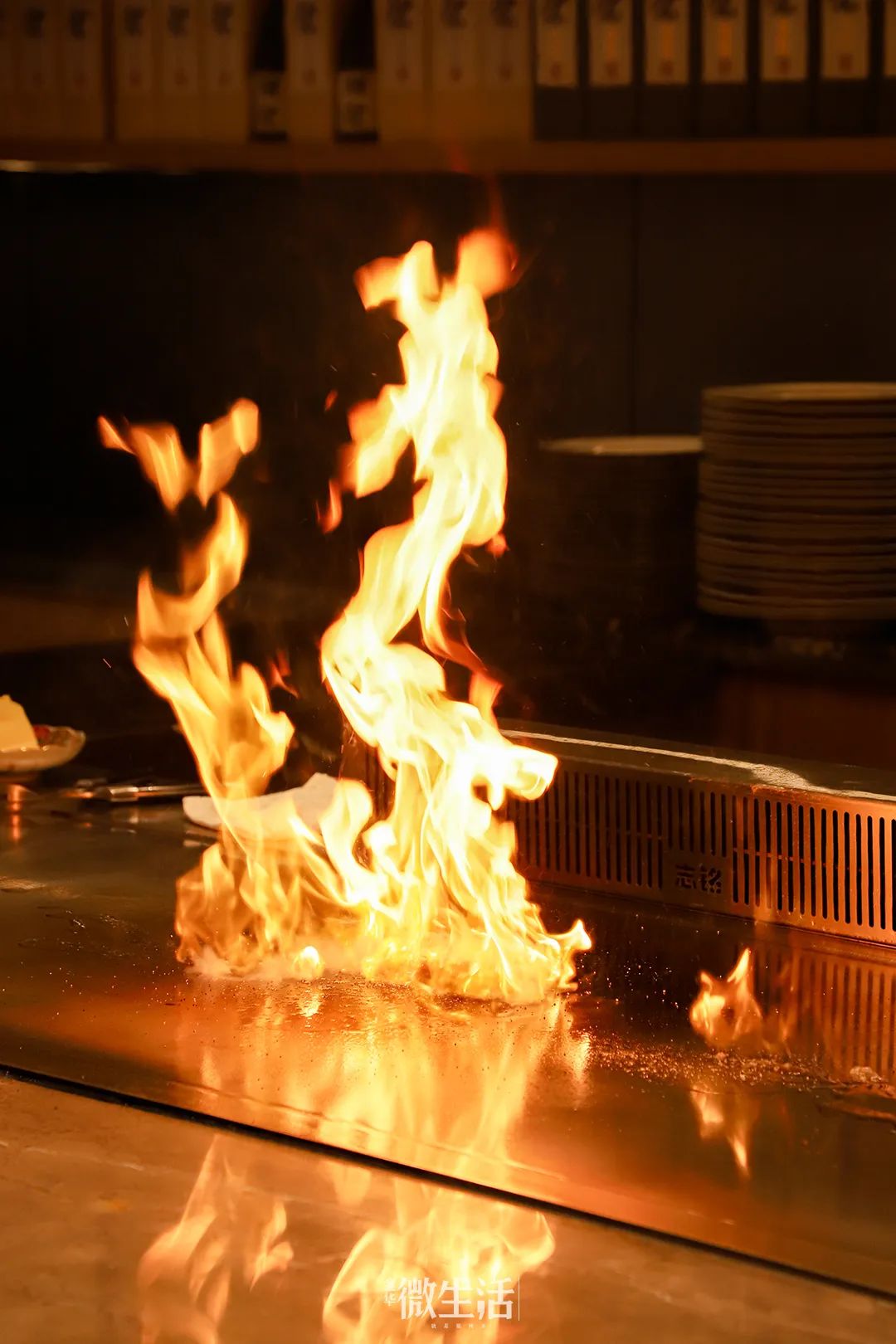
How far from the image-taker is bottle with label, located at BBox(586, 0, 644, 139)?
2.68 metres

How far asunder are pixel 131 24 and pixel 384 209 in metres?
0.58

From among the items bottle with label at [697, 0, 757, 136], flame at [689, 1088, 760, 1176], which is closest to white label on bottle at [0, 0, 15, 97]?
bottle with label at [697, 0, 757, 136]

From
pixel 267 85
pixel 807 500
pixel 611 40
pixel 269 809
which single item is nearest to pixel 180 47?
pixel 267 85

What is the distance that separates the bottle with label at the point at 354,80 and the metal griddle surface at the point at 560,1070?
1.47 m

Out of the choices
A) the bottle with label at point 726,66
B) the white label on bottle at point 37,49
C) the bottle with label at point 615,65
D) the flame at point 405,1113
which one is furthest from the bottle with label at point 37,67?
the flame at point 405,1113

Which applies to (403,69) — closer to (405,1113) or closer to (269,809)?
(269,809)

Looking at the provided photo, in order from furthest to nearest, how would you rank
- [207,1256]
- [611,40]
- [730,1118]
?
[611,40], [730,1118], [207,1256]

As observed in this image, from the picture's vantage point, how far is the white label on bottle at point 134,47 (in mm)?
3031

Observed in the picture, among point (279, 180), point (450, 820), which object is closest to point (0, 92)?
point (279, 180)

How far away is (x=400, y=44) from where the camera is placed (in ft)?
9.38

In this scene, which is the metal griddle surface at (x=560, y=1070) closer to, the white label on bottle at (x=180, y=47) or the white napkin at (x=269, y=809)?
the white napkin at (x=269, y=809)

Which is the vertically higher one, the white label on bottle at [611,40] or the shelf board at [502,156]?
the white label on bottle at [611,40]

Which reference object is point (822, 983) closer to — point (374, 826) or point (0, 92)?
point (374, 826)

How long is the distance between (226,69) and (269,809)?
1.40 m
